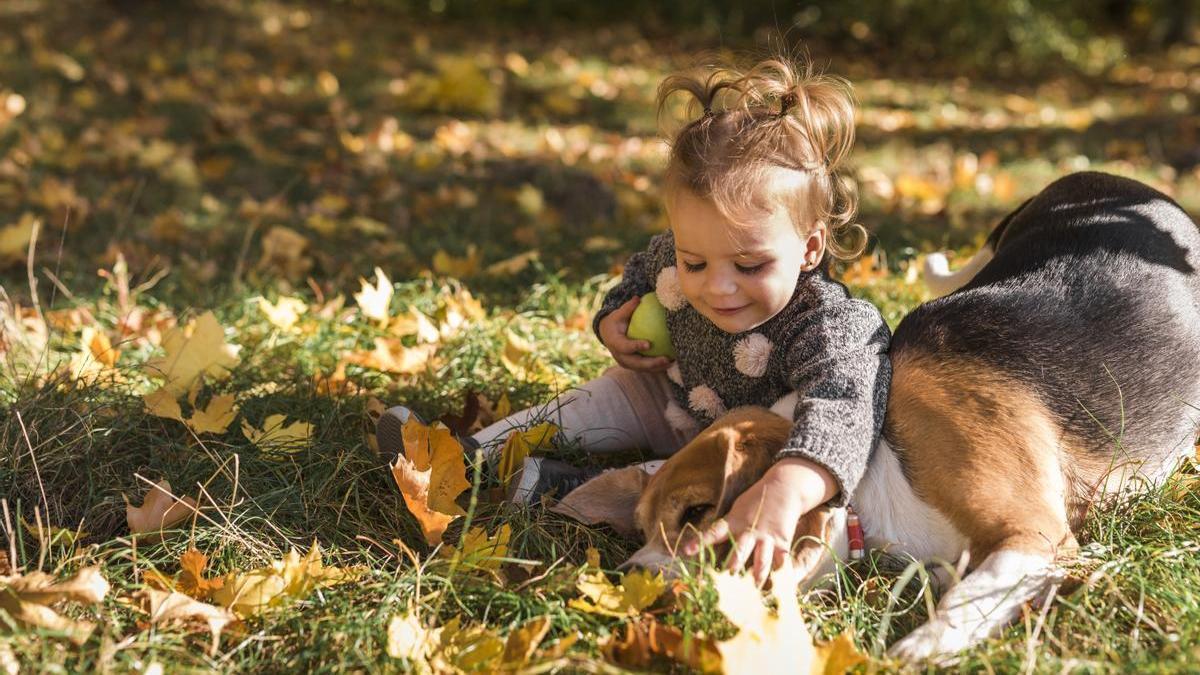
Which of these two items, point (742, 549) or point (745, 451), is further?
point (745, 451)

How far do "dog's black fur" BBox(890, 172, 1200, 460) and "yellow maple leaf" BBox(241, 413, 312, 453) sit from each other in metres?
1.69

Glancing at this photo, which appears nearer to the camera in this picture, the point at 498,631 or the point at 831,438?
the point at 498,631

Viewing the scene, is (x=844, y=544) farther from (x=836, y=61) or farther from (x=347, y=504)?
(x=836, y=61)

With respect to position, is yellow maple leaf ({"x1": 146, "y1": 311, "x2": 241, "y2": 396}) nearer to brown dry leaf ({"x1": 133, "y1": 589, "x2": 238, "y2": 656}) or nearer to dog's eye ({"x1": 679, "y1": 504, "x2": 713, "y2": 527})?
brown dry leaf ({"x1": 133, "y1": 589, "x2": 238, "y2": 656})

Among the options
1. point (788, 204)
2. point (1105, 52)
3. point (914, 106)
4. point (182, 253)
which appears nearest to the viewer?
point (788, 204)

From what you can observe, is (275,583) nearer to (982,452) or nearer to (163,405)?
(163,405)

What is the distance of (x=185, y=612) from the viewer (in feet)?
7.72

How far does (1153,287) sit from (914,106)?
26.0ft

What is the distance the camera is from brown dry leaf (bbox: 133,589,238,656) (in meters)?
2.33

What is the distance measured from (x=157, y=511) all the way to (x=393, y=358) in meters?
1.13

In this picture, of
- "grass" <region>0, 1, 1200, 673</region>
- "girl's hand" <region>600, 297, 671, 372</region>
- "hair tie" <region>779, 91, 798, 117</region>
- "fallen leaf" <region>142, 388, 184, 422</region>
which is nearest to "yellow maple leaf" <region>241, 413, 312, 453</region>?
"grass" <region>0, 1, 1200, 673</region>

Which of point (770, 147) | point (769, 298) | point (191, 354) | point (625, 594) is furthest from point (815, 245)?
point (191, 354)

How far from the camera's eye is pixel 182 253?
5.32 meters

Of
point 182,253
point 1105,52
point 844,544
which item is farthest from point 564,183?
point 1105,52
